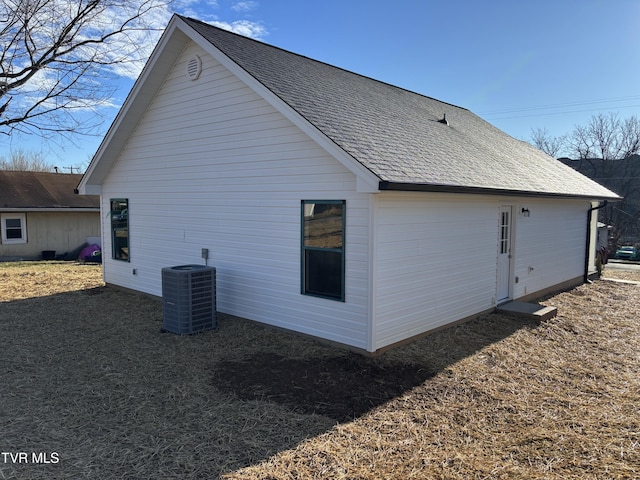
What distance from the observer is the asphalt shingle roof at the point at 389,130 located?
6.49 metres

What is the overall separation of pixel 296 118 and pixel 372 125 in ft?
6.17

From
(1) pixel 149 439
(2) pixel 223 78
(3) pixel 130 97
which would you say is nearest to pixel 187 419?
(1) pixel 149 439

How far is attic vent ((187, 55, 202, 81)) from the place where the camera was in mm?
8406

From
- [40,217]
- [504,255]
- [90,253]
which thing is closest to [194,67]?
[504,255]

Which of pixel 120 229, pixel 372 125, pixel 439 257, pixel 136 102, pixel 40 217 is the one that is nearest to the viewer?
pixel 439 257

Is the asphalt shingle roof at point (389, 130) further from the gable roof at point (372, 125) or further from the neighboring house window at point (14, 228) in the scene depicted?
the neighboring house window at point (14, 228)

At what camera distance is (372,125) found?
7836 millimetres

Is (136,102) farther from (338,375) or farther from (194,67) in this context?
(338,375)

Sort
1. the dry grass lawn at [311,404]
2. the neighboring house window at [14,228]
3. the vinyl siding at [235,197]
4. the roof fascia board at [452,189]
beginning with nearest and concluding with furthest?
the dry grass lawn at [311,404], the roof fascia board at [452,189], the vinyl siding at [235,197], the neighboring house window at [14,228]

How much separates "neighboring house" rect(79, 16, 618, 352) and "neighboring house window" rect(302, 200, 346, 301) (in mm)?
25

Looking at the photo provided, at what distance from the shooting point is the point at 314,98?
7.71 metres

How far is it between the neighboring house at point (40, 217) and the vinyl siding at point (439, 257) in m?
18.3

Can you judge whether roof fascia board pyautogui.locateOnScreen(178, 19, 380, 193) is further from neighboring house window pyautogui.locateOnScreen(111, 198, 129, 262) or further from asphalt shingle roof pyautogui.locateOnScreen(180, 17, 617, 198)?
neighboring house window pyautogui.locateOnScreen(111, 198, 129, 262)

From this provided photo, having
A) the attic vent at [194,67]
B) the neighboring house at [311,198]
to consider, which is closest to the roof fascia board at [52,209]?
the neighboring house at [311,198]
